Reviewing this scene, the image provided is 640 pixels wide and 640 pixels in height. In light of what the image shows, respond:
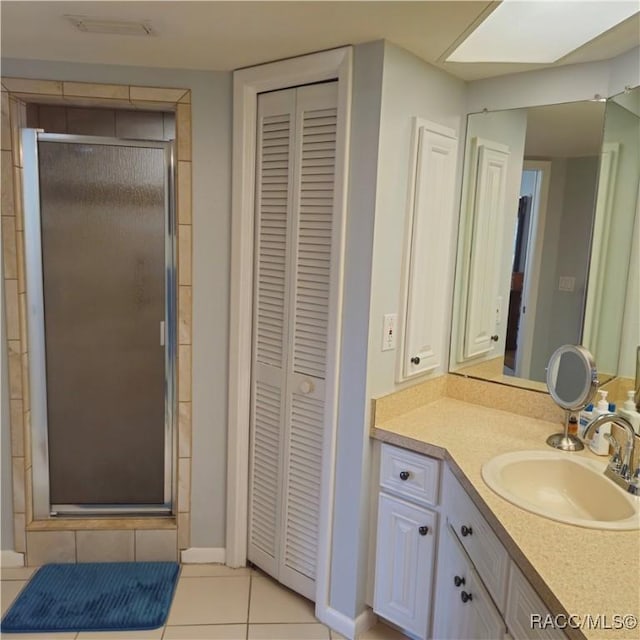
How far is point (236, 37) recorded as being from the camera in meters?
1.80

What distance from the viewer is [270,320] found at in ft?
7.48

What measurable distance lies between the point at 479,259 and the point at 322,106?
885 mm

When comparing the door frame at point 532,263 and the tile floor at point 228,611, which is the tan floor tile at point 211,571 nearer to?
the tile floor at point 228,611

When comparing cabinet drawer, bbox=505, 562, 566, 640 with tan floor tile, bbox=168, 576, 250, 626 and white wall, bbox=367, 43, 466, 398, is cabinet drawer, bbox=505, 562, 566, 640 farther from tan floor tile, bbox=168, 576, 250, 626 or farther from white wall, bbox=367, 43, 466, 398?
tan floor tile, bbox=168, 576, 250, 626

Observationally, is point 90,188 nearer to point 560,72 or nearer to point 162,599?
point 162,599

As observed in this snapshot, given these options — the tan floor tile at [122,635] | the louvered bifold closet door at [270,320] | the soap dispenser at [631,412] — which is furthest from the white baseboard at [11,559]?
the soap dispenser at [631,412]

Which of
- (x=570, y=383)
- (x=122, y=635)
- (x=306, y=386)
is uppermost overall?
(x=570, y=383)

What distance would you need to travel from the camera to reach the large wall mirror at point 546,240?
193 centimetres

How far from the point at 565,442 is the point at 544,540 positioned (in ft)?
2.11

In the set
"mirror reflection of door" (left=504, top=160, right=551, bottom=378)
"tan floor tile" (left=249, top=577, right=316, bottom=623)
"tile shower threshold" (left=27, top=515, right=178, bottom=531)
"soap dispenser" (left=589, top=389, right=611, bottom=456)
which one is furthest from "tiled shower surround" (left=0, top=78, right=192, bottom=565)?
"soap dispenser" (left=589, top=389, right=611, bottom=456)

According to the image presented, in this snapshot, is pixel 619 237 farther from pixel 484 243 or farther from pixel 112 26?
pixel 112 26

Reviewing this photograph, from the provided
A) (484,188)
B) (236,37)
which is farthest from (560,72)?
(236,37)

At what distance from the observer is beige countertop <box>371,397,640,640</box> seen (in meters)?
1.08

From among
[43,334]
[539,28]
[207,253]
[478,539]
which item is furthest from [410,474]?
[43,334]
